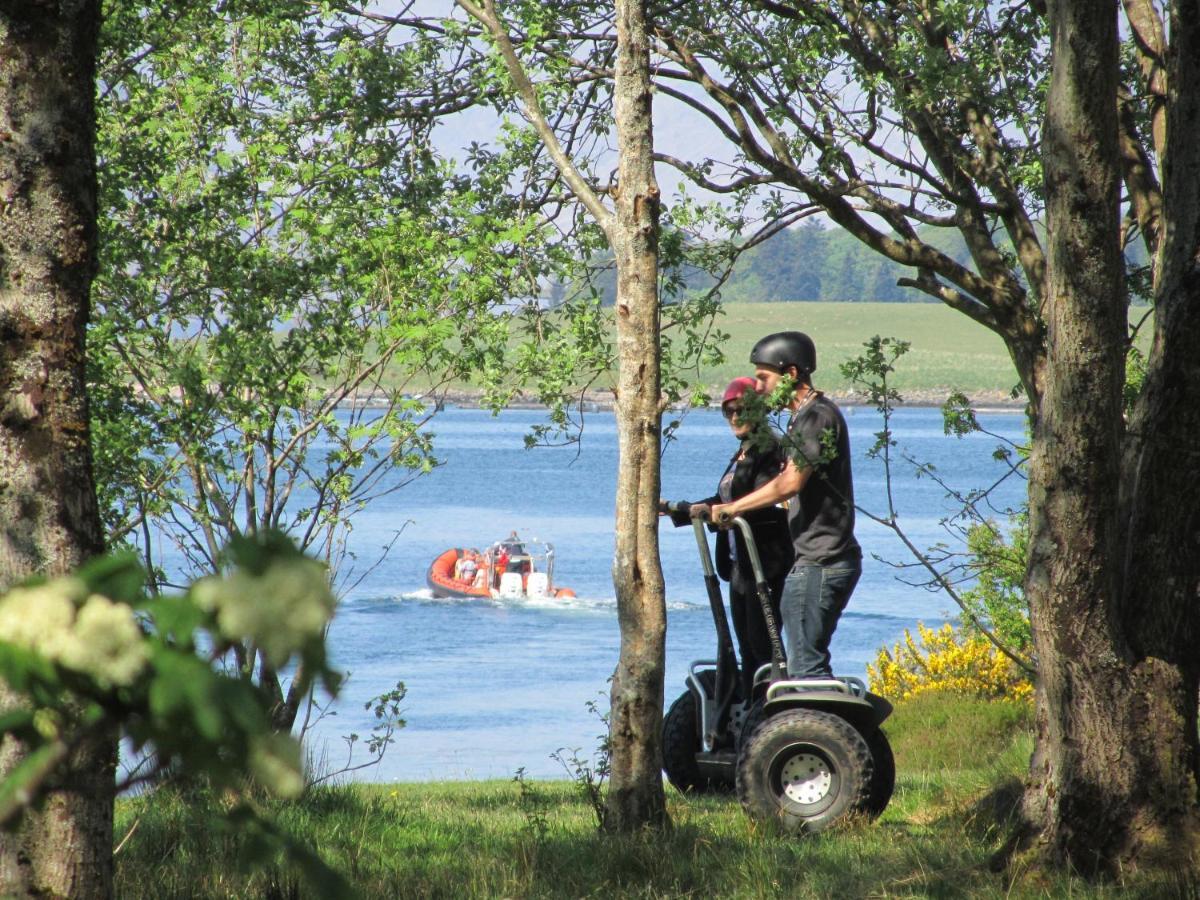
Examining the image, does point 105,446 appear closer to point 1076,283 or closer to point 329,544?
point 329,544

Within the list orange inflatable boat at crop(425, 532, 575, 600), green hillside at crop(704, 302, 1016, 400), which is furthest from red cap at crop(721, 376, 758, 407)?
green hillside at crop(704, 302, 1016, 400)

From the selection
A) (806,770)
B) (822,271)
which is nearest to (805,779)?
(806,770)

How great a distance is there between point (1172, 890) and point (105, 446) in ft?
17.0

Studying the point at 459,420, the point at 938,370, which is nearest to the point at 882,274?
the point at 938,370

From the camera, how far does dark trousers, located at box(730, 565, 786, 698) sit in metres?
7.12

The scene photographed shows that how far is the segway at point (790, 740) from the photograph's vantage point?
245 inches

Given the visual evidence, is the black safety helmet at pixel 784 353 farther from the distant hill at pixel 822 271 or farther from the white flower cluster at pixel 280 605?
the distant hill at pixel 822 271

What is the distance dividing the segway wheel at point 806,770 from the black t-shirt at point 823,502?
81 cm

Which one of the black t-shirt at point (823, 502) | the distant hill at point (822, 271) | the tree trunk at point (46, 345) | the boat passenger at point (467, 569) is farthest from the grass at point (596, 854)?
the distant hill at point (822, 271)

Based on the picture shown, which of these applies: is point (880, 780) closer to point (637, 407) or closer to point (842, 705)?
point (842, 705)

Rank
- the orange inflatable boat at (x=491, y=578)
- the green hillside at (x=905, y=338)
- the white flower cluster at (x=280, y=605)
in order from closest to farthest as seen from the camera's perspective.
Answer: the white flower cluster at (x=280, y=605) < the orange inflatable boat at (x=491, y=578) < the green hillside at (x=905, y=338)

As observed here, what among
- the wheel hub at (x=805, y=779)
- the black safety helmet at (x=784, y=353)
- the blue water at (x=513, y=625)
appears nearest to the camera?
the wheel hub at (x=805, y=779)

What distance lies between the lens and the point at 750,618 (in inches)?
283

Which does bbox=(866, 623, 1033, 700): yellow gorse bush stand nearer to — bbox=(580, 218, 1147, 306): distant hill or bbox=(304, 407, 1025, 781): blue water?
bbox=(304, 407, 1025, 781): blue water
